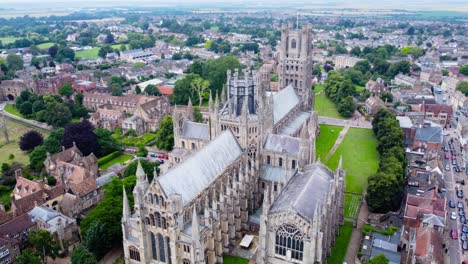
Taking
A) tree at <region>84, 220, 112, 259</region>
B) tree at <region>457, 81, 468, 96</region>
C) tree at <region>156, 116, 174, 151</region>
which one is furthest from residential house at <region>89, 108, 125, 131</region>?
A: tree at <region>457, 81, 468, 96</region>

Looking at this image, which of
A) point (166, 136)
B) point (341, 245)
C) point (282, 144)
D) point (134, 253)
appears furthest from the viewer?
point (166, 136)

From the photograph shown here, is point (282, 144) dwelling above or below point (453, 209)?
above

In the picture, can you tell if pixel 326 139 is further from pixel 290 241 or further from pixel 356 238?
pixel 290 241

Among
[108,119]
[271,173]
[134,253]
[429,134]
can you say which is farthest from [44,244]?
A: [429,134]

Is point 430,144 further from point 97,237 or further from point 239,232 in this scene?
point 97,237

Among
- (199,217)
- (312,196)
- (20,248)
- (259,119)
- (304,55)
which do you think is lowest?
(20,248)

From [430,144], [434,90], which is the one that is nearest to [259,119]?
[430,144]

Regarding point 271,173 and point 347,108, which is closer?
point 271,173
